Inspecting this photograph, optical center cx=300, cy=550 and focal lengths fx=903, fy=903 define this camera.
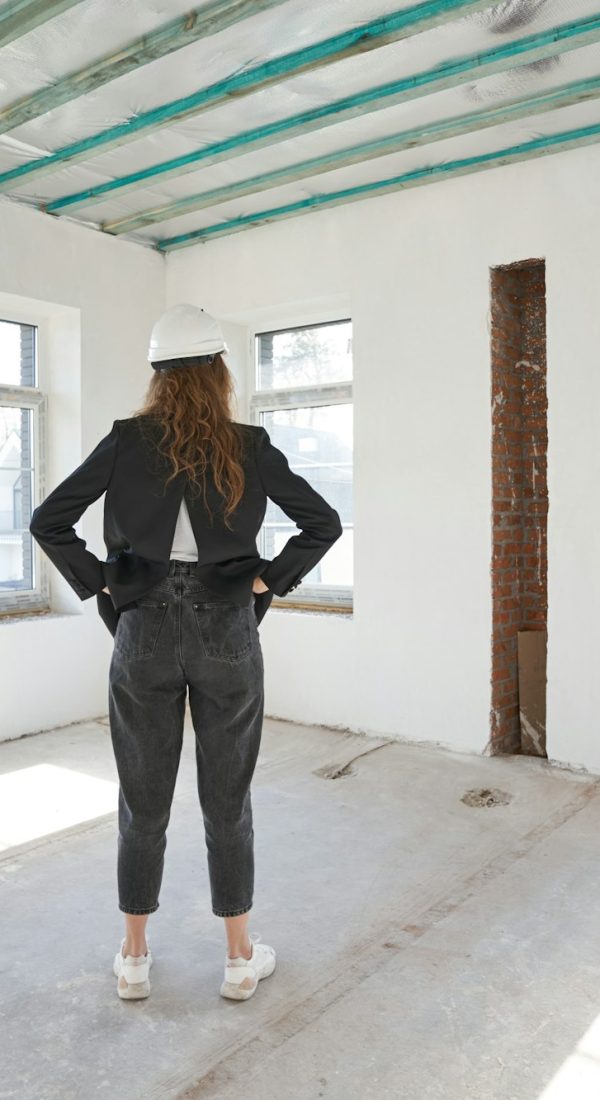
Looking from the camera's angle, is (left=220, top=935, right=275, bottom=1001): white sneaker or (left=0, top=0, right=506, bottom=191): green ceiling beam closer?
(left=220, top=935, right=275, bottom=1001): white sneaker

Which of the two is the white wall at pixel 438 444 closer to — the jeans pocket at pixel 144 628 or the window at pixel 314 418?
the window at pixel 314 418

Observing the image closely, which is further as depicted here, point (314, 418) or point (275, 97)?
point (314, 418)

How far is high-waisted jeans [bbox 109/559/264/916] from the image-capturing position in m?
2.07

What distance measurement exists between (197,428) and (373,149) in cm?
241

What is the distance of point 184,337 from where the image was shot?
6.99 ft

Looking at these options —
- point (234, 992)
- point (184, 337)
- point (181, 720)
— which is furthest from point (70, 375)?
point (234, 992)

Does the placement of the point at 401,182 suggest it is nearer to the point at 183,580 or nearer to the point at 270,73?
the point at 270,73

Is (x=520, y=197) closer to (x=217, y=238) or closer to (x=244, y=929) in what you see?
(x=217, y=238)

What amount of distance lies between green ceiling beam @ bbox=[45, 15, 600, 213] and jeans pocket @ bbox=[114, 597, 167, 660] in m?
2.31

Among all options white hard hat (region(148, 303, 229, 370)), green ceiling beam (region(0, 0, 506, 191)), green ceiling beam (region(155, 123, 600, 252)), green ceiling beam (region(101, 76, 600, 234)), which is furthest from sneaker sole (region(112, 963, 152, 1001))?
green ceiling beam (region(155, 123, 600, 252))

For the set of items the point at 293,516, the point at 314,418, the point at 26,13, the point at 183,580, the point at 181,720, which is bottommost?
the point at 181,720

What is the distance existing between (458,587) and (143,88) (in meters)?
2.54

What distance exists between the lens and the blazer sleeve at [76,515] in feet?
6.84

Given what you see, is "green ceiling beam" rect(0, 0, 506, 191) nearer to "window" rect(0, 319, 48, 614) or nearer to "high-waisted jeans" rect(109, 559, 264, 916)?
"window" rect(0, 319, 48, 614)
